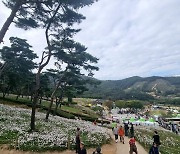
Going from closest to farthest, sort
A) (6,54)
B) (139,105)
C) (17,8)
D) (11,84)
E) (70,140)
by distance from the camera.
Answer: (17,8)
(70,140)
(6,54)
(11,84)
(139,105)

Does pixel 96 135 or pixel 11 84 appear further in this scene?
pixel 11 84

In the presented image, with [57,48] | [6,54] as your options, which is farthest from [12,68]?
[57,48]

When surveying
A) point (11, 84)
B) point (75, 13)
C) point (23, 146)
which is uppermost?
point (75, 13)

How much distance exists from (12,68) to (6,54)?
257 cm

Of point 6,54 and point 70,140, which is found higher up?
point 6,54

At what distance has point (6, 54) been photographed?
42312 mm

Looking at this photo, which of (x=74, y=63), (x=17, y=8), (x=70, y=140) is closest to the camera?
(x=17, y=8)

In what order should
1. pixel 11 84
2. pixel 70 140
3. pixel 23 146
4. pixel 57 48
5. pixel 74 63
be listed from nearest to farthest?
pixel 23 146, pixel 70 140, pixel 57 48, pixel 74 63, pixel 11 84

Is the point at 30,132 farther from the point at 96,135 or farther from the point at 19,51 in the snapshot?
the point at 19,51

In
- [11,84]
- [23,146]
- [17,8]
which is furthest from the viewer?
[11,84]

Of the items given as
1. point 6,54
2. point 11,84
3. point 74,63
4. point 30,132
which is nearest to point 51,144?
point 30,132

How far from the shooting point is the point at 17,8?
1603 centimetres

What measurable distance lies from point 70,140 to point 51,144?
1.72 meters

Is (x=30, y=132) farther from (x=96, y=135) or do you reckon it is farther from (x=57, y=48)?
(x=57, y=48)
